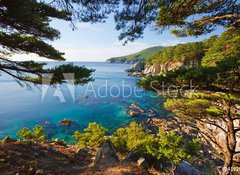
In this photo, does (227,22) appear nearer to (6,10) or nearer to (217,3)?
(217,3)

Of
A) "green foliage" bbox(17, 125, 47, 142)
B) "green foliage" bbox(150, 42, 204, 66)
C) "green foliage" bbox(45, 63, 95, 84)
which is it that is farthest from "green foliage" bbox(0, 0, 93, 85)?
"green foliage" bbox(150, 42, 204, 66)

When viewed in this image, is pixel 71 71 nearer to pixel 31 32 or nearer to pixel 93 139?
pixel 31 32

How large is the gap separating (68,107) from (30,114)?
5491 mm

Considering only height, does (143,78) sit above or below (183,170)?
above

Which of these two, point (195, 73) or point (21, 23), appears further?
point (21, 23)

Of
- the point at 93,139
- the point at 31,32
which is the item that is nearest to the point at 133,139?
the point at 93,139

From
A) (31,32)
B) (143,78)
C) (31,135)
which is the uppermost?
(31,32)

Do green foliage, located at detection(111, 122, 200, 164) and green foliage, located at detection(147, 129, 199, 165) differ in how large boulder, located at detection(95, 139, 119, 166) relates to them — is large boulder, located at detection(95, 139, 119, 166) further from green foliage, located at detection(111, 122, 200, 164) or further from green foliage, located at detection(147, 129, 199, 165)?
green foliage, located at detection(147, 129, 199, 165)

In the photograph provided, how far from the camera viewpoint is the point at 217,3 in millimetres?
4578

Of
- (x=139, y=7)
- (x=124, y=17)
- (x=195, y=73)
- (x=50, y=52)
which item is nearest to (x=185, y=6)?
(x=139, y=7)

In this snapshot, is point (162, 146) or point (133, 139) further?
point (133, 139)

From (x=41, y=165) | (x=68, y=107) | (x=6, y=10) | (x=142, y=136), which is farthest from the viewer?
(x=68, y=107)

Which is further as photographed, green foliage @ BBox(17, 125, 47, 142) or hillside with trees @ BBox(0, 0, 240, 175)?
green foliage @ BBox(17, 125, 47, 142)

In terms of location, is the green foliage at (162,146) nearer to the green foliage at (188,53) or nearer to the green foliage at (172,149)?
the green foliage at (172,149)
